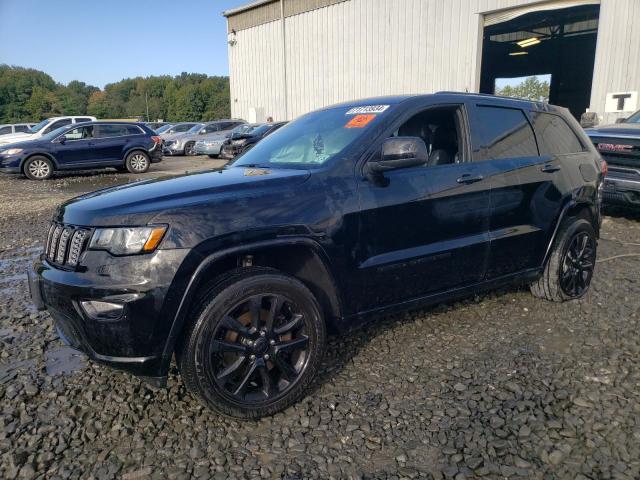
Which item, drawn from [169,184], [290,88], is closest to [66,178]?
[290,88]

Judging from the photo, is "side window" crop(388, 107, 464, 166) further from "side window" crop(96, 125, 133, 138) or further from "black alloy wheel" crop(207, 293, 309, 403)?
"side window" crop(96, 125, 133, 138)

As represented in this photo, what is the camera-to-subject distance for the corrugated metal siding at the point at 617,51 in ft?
41.0

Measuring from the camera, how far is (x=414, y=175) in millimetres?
3064

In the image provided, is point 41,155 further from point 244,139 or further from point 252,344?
point 252,344

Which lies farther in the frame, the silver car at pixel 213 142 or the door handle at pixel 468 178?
the silver car at pixel 213 142

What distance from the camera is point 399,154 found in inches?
110

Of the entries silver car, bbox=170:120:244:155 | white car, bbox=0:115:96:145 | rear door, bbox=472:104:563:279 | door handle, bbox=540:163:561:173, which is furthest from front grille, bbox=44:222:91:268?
silver car, bbox=170:120:244:155

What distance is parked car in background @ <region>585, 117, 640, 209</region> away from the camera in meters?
6.65

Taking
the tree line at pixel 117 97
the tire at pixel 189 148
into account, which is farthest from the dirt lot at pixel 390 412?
the tree line at pixel 117 97

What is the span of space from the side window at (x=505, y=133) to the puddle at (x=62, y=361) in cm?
309

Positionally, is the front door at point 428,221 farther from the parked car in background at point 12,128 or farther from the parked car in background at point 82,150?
the parked car in background at point 12,128

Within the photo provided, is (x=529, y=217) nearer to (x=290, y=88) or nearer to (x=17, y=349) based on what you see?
(x=17, y=349)

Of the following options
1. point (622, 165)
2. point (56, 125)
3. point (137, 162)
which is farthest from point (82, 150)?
point (622, 165)

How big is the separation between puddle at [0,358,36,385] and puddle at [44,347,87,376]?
0.29 feet
